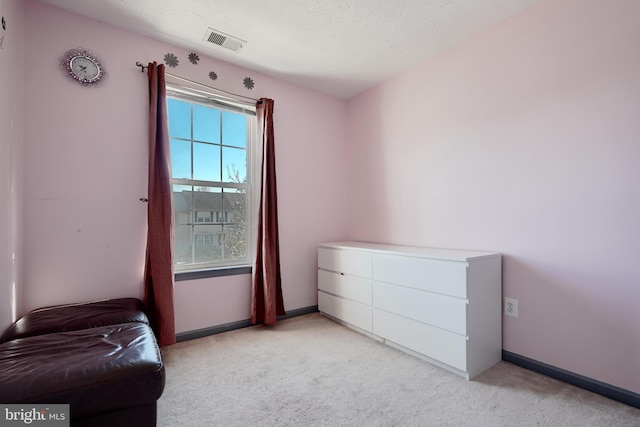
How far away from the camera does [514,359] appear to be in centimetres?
207

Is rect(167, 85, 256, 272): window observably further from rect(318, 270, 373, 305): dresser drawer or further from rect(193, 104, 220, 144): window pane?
rect(318, 270, 373, 305): dresser drawer

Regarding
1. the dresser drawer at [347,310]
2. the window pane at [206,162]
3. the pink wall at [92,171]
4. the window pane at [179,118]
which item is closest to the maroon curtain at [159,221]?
the pink wall at [92,171]

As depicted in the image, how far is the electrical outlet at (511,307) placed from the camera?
2.08m

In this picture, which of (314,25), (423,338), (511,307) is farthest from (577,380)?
(314,25)

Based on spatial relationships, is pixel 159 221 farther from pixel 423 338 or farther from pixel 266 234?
pixel 423 338

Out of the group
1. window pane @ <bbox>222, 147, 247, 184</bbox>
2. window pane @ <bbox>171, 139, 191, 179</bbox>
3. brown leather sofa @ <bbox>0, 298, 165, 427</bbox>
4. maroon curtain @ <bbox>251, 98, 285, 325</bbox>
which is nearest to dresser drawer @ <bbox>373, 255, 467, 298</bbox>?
maroon curtain @ <bbox>251, 98, 285, 325</bbox>

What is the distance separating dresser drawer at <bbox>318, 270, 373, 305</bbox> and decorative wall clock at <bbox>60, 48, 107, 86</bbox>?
8.33ft

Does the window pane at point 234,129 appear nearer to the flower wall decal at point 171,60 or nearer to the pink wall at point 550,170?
the flower wall decal at point 171,60

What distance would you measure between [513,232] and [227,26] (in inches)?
103

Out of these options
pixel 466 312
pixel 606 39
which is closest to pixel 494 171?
pixel 606 39

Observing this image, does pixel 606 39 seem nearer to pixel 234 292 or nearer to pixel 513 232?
pixel 513 232

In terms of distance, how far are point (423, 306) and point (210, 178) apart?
214 centimetres

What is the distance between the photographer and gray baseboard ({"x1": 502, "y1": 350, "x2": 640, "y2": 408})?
5.26ft

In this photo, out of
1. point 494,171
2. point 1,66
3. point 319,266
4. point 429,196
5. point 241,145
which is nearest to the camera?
point 1,66
